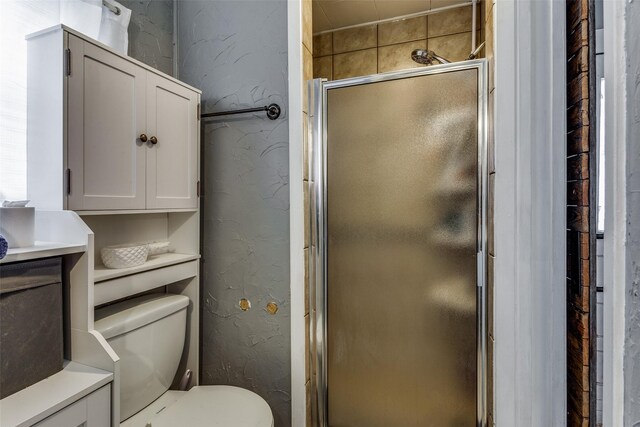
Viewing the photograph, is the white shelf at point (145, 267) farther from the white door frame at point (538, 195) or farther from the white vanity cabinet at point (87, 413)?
the white door frame at point (538, 195)

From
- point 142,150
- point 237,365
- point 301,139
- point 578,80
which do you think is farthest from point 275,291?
point 578,80

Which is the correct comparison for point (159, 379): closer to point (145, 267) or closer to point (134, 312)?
point (134, 312)

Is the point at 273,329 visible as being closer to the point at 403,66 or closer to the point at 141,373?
the point at 141,373

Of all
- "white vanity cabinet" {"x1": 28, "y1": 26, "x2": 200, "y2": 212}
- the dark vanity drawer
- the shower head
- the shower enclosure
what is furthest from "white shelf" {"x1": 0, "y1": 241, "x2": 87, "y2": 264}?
the shower head

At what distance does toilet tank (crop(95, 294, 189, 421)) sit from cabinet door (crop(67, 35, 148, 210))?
38 cm

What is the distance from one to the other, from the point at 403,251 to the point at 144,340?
3.33 ft

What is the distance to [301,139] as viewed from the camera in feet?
4.66

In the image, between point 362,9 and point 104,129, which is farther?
point 362,9

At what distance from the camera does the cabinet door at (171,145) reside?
127 cm

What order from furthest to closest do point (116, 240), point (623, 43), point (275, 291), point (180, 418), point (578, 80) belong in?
1. point (275, 291)
2. point (116, 240)
3. point (180, 418)
4. point (578, 80)
5. point (623, 43)

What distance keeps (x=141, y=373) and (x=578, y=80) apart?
148 centimetres

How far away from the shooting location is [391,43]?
87.5 inches

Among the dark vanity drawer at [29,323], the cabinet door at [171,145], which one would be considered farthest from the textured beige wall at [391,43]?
the dark vanity drawer at [29,323]

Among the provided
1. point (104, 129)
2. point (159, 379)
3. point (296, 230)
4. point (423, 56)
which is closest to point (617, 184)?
point (296, 230)
